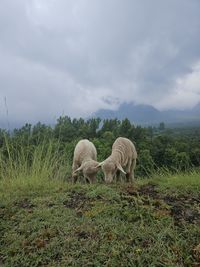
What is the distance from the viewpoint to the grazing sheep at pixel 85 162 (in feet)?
27.2

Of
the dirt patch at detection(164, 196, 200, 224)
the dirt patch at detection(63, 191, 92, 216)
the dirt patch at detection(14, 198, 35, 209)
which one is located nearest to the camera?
the dirt patch at detection(164, 196, 200, 224)

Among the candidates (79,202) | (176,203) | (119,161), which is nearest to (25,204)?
(79,202)

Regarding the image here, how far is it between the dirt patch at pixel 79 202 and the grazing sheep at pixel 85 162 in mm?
3048

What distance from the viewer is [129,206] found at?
427cm

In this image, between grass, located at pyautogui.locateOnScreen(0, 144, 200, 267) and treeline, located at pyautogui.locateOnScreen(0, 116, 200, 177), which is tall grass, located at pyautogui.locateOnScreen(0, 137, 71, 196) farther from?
treeline, located at pyautogui.locateOnScreen(0, 116, 200, 177)

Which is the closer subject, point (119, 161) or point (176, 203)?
point (176, 203)

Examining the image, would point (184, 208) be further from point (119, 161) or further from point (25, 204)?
point (119, 161)

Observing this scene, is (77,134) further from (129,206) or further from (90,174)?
(129,206)

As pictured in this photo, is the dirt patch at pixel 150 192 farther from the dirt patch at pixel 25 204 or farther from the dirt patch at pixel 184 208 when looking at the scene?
the dirt patch at pixel 25 204

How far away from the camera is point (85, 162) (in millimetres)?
8445

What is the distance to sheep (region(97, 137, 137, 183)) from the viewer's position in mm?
7902

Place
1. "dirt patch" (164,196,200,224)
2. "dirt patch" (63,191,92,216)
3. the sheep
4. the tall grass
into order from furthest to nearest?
the sheep
the tall grass
"dirt patch" (63,191,92,216)
"dirt patch" (164,196,200,224)

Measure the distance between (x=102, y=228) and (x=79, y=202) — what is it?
1.04 metres

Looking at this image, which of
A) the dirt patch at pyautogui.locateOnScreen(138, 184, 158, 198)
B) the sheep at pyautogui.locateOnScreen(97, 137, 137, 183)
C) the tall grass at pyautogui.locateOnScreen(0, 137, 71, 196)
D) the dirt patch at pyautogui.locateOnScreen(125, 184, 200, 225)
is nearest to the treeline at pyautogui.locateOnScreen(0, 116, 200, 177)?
the sheep at pyautogui.locateOnScreen(97, 137, 137, 183)
